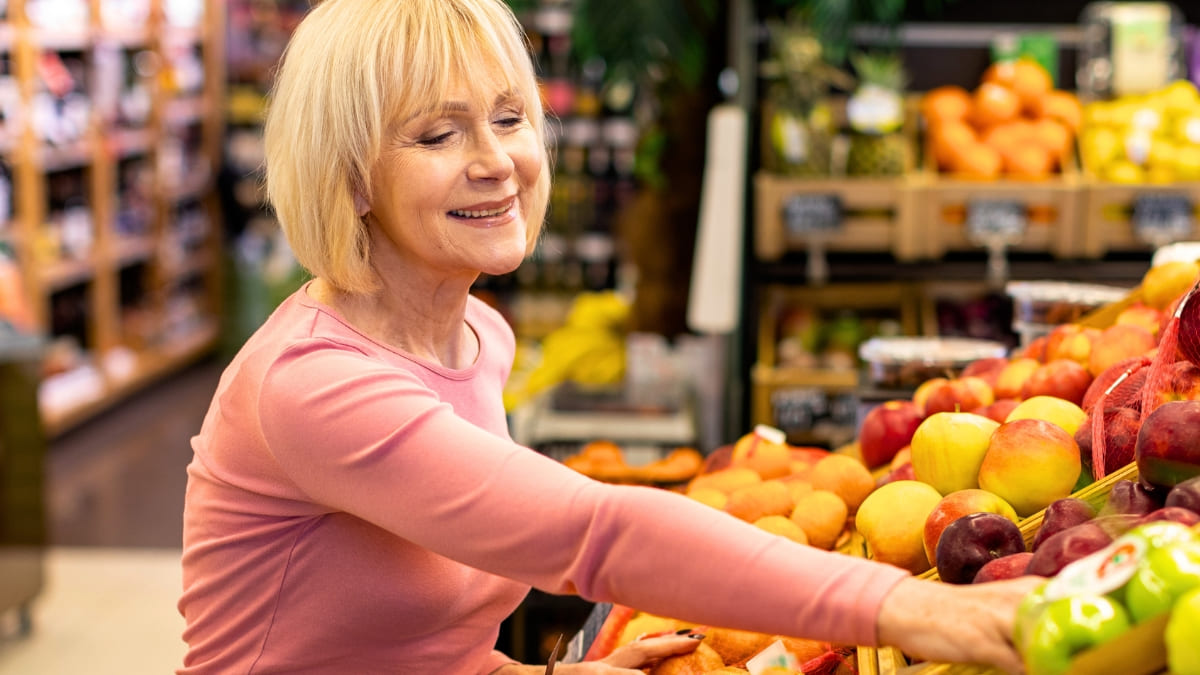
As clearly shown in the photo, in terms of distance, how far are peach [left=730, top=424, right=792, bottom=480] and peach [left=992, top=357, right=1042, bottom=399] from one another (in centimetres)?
33

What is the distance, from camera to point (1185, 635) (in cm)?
89

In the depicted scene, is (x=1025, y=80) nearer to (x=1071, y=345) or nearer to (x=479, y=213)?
(x=1071, y=345)

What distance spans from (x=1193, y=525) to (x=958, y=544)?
24cm

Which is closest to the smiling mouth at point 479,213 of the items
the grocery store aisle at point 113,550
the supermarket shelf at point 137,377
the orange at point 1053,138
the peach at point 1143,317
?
the peach at point 1143,317

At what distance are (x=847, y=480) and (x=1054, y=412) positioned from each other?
314 millimetres

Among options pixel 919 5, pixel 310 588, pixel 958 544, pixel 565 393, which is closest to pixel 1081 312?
pixel 958 544

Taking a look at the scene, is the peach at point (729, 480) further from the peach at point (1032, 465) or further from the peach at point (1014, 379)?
the peach at point (1032, 465)

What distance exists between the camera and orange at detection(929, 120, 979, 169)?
12.4 ft

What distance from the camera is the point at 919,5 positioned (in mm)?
4188

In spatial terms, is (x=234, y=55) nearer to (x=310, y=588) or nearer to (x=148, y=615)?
(x=148, y=615)

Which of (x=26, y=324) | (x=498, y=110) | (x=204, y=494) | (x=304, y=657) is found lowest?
(x=26, y=324)

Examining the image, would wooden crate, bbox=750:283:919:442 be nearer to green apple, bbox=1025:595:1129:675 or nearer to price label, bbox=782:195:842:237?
price label, bbox=782:195:842:237

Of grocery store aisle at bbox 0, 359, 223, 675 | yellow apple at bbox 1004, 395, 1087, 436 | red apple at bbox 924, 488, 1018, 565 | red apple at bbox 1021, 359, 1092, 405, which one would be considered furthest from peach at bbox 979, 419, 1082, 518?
grocery store aisle at bbox 0, 359, 223, 675

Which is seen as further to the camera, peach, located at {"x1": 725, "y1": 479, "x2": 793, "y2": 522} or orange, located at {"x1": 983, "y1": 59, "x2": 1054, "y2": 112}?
orange, located at {"x1": 983, "y1": 59, "x2": 1054, "y2": 112}
